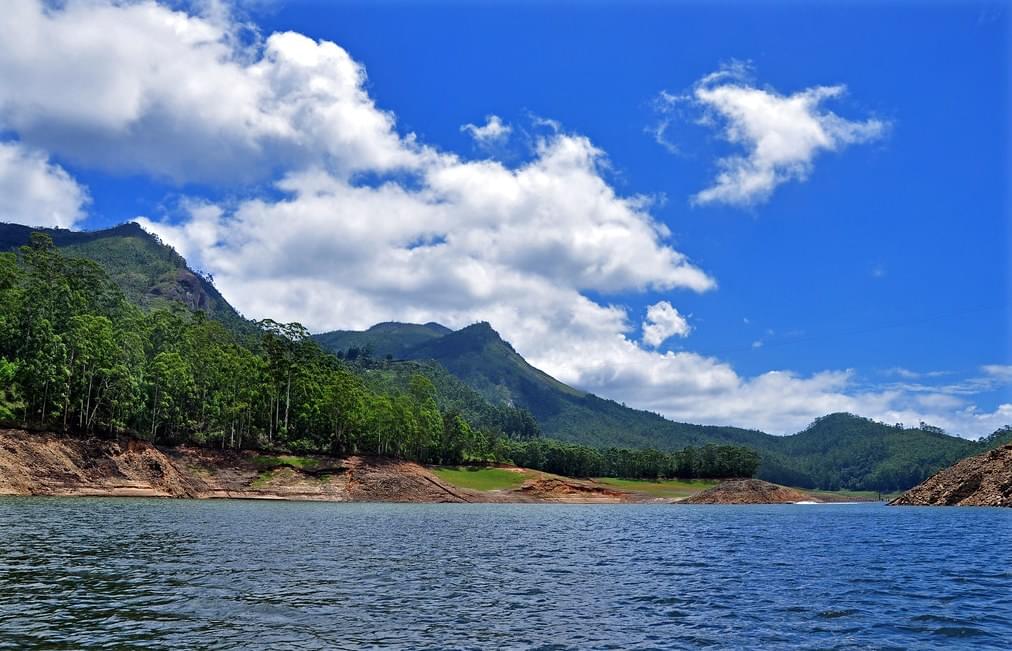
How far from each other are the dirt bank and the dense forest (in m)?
7.76

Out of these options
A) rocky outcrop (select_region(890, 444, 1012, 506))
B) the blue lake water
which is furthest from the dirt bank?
rocky outcrop (select_region(890, 444, 1012, 506))

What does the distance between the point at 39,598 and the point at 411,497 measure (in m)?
124

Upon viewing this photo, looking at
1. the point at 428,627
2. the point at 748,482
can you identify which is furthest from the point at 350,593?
the point at 748,482

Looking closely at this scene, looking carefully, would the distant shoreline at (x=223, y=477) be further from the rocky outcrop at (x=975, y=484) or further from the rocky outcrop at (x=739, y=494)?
the rocky outcrop at (x=975, y=484)

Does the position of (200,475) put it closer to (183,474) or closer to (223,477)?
(183,474)

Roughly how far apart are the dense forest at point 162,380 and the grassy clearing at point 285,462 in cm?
626

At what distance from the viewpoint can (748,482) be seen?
619 ft

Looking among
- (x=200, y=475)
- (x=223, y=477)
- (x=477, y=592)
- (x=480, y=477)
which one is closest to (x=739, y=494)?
(x=480, y=477)

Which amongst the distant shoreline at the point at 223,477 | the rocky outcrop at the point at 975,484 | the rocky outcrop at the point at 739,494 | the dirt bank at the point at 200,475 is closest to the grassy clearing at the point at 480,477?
the distant shoreline at the point at 223,477

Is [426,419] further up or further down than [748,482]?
further up

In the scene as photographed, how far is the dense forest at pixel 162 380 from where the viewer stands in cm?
10712

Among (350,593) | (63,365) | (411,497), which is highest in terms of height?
(63,365)

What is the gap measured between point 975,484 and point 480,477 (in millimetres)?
115064

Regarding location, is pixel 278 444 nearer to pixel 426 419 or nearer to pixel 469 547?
pixel 426 419
